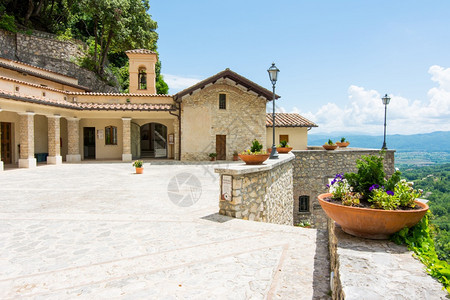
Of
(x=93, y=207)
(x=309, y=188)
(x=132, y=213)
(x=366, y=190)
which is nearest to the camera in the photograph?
(x=366, y=190)

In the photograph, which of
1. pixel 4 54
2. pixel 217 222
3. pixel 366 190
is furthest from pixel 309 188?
pixel 4 54

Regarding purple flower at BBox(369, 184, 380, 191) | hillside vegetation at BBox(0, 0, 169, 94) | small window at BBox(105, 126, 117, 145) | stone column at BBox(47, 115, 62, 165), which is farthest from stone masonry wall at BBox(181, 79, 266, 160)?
purple flower at BBox(369, 184, 380, 191)

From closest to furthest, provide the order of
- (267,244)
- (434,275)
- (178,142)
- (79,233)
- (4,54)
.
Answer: (434,275), (267,244), (79,233), (178,142), (4,54)

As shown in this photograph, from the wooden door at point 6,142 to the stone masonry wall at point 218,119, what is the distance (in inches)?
405

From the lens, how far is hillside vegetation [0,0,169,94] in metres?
23.7

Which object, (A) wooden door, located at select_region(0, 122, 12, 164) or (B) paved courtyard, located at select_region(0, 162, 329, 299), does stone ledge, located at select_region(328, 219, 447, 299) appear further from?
(A) wooden door, located at select_region(0, 122, 12, 164)

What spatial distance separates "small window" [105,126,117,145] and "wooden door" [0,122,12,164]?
18.5ft

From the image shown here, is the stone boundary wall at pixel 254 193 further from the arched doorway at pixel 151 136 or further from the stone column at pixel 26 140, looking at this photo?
Answer: the arched doorway at pixel 151 136

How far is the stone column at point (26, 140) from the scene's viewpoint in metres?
14.0

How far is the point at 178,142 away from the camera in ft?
61.2

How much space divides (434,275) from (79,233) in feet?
16.5

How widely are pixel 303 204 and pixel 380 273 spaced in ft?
48.0

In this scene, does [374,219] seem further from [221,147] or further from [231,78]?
[231,78]

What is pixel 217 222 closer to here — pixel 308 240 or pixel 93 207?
pixel 308 240
